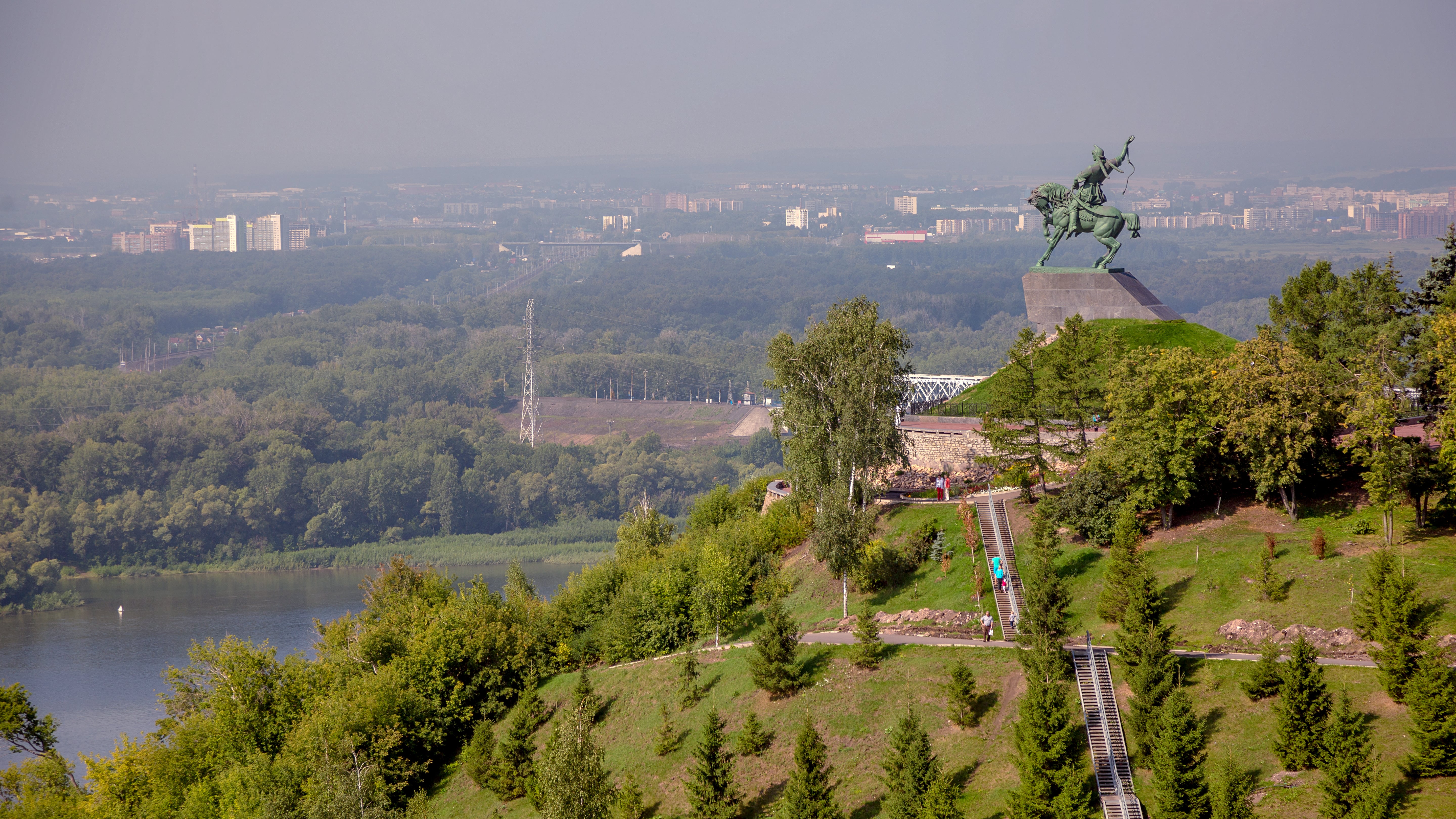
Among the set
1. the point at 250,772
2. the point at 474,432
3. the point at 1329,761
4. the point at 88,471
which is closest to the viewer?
the point at 1329,761

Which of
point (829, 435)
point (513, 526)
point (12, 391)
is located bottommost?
point (513, 526)

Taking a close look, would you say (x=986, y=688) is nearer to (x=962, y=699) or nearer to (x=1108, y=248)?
(x=962, y=699)

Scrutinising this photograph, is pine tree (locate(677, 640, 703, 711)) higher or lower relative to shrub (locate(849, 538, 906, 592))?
lower

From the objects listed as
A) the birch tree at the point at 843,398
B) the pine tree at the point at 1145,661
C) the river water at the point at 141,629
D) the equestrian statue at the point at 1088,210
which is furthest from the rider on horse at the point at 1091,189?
the river water at the point at 141,629

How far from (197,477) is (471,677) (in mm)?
119594

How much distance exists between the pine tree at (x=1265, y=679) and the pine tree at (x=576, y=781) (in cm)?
1572

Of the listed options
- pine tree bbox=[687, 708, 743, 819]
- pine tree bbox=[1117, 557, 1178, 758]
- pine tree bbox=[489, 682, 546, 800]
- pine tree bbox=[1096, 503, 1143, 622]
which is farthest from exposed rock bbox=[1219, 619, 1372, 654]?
pine tree bbox=[489, 682, 546, 800]

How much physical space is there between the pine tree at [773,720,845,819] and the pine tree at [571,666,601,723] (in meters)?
8.00

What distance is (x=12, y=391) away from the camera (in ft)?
635

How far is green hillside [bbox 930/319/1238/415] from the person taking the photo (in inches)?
2101

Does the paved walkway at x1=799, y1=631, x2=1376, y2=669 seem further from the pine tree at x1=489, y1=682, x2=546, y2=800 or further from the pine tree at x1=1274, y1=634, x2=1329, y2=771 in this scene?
the pine tree at x1=489, y1=682, x2=546, y2=800

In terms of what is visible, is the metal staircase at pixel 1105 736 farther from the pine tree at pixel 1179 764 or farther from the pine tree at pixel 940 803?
the pine tree at pixel 940 803

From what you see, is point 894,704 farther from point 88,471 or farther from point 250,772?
point 88,471

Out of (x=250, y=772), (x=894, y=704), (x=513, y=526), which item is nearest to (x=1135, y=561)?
(x=894, y=704)
